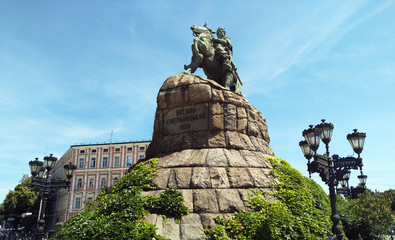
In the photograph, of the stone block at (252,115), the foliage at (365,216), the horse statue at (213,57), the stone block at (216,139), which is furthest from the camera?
the foliage at (365,216)

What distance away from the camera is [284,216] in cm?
630

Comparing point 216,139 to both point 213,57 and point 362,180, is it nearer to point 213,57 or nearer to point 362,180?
point 213,57

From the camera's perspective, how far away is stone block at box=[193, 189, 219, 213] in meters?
6.71

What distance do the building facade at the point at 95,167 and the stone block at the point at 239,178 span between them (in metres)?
40.1

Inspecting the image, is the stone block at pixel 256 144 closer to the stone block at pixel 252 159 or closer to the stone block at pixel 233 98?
the stone block at pixel 252 159

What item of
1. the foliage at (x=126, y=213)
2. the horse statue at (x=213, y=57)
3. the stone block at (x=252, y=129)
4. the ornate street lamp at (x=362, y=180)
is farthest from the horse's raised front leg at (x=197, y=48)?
the ornate street lamp at (x=362, y=180)

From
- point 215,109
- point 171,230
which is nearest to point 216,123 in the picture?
point 215,109

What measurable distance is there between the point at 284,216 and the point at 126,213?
3.35m

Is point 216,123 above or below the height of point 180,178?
above

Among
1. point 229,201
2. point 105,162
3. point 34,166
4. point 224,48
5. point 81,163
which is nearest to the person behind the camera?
point 229,201

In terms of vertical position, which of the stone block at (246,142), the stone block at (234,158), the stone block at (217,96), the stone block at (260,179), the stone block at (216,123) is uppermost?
the stone block at (217,96)

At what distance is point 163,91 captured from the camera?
987 centimetres

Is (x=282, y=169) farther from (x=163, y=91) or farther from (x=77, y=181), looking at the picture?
(x=77, y=181)

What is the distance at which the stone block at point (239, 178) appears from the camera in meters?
7.40
